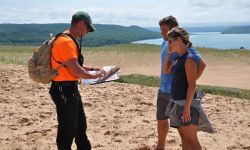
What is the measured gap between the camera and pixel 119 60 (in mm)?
41562

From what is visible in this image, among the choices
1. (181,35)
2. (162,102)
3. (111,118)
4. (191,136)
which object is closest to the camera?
(181,35)

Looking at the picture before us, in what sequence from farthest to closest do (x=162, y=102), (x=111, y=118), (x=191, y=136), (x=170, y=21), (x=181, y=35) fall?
(x=111, y=118) → (x=162, y=102) → (x=170, y=21) → (x=191, y=136) → (x=181, y=35)

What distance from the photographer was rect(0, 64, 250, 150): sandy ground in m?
6.22

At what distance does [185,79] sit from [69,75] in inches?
44.9

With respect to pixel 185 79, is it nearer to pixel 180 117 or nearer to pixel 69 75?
pixel 180 117

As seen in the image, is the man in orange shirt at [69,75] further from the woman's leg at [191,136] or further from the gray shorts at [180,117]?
the woman's leg at [191,136]

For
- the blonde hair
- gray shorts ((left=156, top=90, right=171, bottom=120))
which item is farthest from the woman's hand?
gray shorts ((left=156, top=90, right=171, bottom=120))

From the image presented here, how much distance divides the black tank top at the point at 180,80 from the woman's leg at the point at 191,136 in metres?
0.30

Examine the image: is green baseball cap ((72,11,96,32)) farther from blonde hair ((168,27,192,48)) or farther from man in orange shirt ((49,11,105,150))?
blonde hair ((168,27,192,48))

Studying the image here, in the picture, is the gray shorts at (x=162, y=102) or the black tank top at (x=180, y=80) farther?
the gray shorts at (x=162, y=102)

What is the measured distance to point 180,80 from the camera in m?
4.16

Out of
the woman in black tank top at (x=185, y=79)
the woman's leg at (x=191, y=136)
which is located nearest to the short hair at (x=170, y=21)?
the woman in black tank top at (x=185, y=79)

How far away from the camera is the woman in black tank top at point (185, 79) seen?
13.3 feet

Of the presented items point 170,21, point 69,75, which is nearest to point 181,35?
point 170,21
